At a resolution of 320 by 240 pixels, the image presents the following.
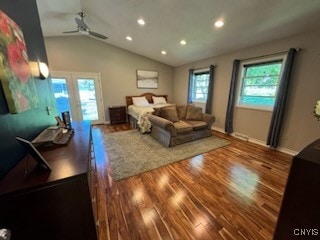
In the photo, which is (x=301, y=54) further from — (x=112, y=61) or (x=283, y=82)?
(x=112, y=61)

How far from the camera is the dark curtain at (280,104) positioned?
8.82ft

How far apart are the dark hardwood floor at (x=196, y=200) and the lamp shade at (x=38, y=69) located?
1591 mm

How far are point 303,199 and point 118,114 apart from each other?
5158 mm

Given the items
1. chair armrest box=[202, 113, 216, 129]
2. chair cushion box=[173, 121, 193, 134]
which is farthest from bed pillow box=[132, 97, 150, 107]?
chair armrest box=[202, 113, 216, 129]

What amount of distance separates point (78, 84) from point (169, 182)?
14.7 feet

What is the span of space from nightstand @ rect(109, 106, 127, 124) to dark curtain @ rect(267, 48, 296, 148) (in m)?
4.54

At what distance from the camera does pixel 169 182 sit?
6.67 feet

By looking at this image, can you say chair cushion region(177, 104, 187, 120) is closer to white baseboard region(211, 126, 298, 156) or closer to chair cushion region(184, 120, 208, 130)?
chair cushion region(184, 120, 208, 130)

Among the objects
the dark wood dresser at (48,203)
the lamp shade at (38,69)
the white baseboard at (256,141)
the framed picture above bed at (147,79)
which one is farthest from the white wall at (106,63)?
the dark wood dresser at (48,203)

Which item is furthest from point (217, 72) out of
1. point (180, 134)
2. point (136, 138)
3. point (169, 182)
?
point (169, 182)

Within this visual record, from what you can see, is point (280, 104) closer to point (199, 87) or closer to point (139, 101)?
point (199, 87)

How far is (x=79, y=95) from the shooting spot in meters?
4.74

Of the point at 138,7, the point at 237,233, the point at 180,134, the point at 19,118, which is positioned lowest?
the point at 237,233

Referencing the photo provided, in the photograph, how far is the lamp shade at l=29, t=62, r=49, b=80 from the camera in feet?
4.72
